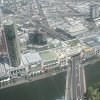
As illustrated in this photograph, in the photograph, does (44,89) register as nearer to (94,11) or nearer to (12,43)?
(12,43)

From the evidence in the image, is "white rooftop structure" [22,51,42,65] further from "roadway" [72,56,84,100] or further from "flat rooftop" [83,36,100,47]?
"flat rooftop" [83,36,100,47]

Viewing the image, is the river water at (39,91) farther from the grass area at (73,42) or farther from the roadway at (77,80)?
the grass area at (73,42)

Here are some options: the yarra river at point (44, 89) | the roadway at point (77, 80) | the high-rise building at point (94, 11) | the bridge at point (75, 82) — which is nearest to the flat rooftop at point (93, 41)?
the roadway at point (77, 80)

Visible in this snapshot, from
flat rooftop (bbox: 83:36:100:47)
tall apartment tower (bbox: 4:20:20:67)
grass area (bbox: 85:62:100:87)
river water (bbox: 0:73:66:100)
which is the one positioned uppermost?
tall apartment tower (bbox: 4:20:20:67)

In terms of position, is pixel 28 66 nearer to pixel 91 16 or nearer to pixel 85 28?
pixel 85 28

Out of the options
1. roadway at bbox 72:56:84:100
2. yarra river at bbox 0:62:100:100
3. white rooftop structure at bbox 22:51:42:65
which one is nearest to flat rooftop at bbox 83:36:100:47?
roadway at bbox 72:56:84:100

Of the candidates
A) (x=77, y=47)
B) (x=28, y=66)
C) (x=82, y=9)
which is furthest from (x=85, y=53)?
(x=82, y=9)
